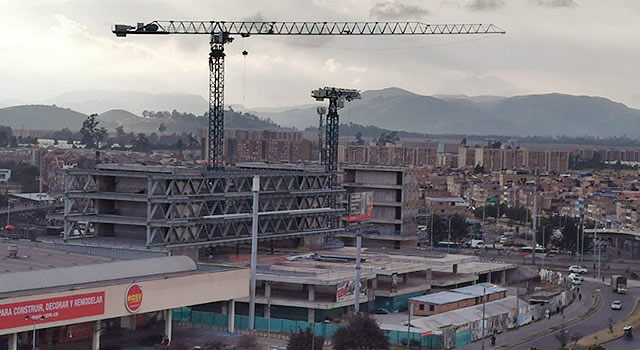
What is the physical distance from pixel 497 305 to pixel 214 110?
21076 millimetres

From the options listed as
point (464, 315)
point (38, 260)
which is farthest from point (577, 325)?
point (38, 260)

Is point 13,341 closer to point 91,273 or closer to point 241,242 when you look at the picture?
point 91,273

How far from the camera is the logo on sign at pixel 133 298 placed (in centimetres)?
3450

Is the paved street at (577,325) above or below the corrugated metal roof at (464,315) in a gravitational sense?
below

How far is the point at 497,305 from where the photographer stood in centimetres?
4634

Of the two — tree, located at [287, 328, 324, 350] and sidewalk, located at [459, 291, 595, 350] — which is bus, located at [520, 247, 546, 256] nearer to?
sidewalk, located at [459, 291, 595, 350]

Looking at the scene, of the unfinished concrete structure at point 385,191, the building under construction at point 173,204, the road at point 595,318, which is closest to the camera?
the road at point 595,318

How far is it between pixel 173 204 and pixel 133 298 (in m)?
10.7

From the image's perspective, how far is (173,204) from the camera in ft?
148

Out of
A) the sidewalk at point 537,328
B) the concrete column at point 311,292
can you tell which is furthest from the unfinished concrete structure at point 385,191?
the concrete column at point 311,292

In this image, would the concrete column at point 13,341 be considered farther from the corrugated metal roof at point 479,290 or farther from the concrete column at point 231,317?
the corrugated metal roof at point 479,290

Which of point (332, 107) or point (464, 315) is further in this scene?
point (332, 107)

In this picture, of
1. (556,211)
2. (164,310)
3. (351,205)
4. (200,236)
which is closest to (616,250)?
(556,211)

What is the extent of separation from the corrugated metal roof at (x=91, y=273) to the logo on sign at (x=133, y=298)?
1263mm
